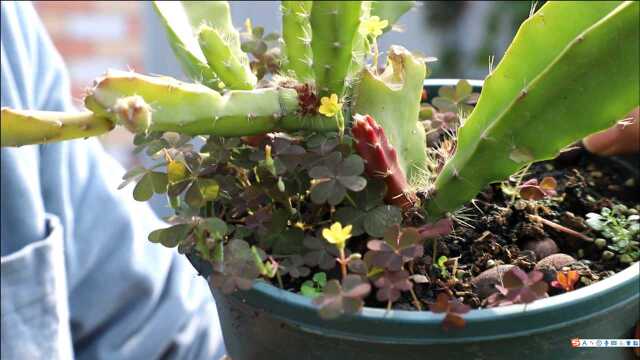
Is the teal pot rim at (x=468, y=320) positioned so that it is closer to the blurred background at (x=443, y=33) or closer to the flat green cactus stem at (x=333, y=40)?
the flat green cactus stem at (x=333, y=40)

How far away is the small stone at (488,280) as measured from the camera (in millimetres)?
569

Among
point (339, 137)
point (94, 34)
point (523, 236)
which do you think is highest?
point (339, 137)

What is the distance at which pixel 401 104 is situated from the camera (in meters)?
0.63

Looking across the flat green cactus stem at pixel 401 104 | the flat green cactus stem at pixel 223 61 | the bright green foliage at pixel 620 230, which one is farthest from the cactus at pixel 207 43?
the bright green foliage at pixel 620 230

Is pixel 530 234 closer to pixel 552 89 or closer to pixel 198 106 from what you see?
pixel 552 89

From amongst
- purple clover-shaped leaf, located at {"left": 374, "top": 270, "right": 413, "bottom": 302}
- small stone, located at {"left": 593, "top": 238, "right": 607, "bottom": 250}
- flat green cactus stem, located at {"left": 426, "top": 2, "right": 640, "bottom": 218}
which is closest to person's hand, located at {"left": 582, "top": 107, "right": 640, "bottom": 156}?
small stone, located at {"left": 593, "top": 238, "right": 607, "bottom": 250}

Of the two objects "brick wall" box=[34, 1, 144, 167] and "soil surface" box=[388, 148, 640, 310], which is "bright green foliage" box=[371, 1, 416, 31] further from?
"brick wall" box=[34, 1, 144, 167]

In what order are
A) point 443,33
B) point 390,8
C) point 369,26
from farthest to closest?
point 443,33 < point 390,8 < point 369,26

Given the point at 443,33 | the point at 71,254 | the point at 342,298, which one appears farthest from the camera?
the point at 443,33

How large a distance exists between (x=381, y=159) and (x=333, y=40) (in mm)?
101


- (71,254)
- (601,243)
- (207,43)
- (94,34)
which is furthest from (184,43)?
(94,34)

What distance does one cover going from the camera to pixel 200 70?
0.69 m

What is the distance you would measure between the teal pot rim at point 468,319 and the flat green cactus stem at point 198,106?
0.15 metres

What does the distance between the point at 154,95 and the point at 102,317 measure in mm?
889
